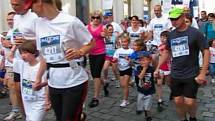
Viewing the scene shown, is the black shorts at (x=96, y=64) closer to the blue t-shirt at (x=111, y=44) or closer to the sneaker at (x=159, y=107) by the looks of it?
the sneaker at (x=159, y=107)

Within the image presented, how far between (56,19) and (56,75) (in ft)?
1.67

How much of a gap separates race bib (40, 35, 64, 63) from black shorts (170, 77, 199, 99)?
7.92 ft

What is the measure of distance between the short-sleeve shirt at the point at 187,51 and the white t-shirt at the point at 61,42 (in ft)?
7.00

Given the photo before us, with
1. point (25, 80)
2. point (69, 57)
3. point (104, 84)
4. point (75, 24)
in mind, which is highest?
point (75, 24)

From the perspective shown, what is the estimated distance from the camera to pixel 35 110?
5027mm

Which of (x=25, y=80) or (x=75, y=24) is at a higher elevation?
(x=75, y=24)

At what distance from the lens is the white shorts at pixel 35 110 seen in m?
4.98

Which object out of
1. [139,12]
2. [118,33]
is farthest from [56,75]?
[139,12]

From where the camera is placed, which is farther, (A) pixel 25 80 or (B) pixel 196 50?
(B) pixel 196 50

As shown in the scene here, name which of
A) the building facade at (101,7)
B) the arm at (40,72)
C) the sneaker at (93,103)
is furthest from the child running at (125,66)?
the building facade at (101,7)

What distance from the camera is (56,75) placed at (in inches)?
163

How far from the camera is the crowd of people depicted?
162 inches

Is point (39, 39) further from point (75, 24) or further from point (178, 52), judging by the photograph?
point (178, 52)

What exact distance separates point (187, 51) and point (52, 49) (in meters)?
2.46
